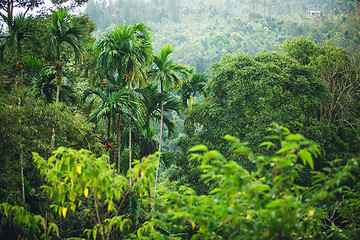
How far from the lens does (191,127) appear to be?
10.3 metres

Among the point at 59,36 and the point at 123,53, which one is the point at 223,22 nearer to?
the point at 123,53

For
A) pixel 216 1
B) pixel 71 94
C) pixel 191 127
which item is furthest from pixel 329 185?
pixel 216 1

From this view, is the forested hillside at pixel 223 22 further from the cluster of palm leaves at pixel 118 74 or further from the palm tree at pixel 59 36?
the palm tree at pixel 59 36

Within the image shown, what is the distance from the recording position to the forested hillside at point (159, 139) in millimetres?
2279

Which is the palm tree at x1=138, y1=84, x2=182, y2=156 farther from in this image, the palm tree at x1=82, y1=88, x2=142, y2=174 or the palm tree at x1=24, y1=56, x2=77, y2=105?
the palm tree at x1=24, y1=56, x2=77, y2=105

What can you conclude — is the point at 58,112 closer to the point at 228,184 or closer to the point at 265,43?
the point at 228,184

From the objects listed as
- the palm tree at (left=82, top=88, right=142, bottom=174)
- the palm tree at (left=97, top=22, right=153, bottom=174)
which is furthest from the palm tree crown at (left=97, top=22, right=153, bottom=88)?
the palm tree at (left=82, top=88, right=142, bottom=174)

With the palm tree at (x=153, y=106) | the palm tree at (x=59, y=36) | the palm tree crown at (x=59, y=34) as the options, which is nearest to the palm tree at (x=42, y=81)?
the palm tree at (x=59, y=36)

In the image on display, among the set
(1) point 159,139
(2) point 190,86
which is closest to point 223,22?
(2) point 190,86

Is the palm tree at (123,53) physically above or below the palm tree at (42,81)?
above

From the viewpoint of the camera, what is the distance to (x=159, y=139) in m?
8.90

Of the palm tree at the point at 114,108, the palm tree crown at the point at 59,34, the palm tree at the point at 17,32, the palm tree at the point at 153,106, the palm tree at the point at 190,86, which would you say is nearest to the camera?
the palm tree at the point at 17,32

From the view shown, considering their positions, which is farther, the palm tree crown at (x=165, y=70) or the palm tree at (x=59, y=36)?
the palm tree crown at (x=165, y=70)

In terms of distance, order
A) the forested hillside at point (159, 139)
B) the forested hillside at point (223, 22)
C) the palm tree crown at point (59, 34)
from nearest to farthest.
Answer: the forested hillside at point (159, 139) → the palm tree crown at point (59, 34) → the forested hillside at point (223, 22)
